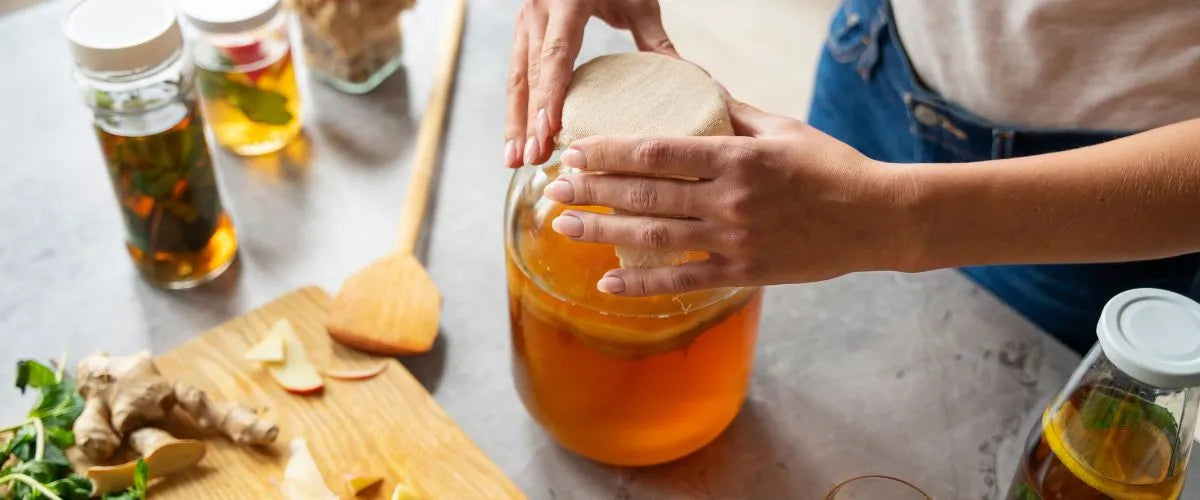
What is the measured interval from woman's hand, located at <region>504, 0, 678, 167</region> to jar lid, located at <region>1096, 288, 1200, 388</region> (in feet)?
1.11

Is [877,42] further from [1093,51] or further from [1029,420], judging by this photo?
[1029,420]

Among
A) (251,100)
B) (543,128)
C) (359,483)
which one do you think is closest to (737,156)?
(543,128)

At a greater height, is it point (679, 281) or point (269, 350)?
point (679, 281)

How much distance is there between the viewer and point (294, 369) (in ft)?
2.70

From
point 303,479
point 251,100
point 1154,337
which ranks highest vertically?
point 1154,337

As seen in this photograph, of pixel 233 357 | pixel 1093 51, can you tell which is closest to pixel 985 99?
pixel 1093 51

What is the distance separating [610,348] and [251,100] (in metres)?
0.49

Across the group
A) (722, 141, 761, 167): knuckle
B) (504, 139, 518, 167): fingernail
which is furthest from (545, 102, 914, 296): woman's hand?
(504, 139, 518, 167): fingernail

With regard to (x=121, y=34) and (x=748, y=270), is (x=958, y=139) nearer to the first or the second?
(x=748, y=270)

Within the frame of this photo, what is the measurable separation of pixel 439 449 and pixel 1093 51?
0.57 meters

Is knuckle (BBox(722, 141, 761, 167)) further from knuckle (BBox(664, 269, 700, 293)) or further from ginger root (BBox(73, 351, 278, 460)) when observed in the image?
ginger root (BBox(73, 351, 278, 460))

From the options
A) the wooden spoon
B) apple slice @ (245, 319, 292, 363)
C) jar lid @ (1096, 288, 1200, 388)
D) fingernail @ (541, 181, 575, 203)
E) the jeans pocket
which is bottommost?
apple slice @ (245, 319, 292, 363)

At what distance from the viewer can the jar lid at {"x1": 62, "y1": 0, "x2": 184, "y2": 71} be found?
76 centimetres

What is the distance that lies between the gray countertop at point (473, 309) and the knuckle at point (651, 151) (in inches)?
11.0
